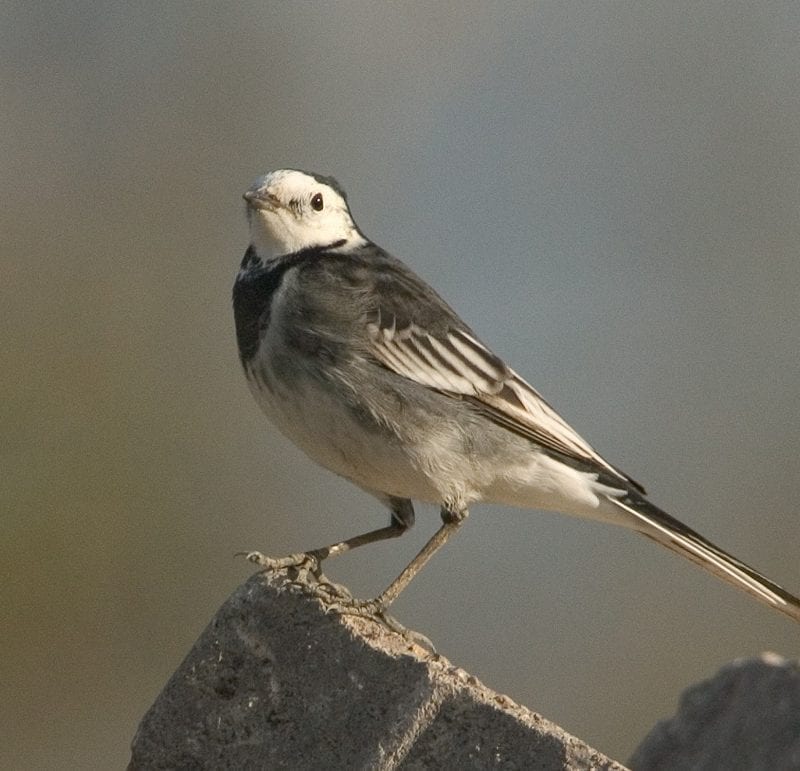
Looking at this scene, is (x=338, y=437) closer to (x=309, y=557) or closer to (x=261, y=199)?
(x=309, y=557)

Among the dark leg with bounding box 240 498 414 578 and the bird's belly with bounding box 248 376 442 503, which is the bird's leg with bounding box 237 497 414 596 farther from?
the bird's belly with bounding box 248 376 442 503

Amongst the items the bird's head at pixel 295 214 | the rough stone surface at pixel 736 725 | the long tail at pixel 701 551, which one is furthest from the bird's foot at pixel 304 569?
the bird's head at pixel 295 214

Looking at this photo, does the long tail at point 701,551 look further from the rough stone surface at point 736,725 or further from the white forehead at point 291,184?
the white forehead at point 291,184

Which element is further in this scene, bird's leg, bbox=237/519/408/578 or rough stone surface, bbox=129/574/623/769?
bird's leg, bbox=237/519/408/578

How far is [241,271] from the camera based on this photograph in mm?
8578

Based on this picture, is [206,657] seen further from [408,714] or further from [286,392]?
[286,392]

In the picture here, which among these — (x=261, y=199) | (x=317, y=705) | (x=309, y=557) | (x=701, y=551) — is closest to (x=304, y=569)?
(x=309, y=557)

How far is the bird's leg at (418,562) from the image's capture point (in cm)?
706

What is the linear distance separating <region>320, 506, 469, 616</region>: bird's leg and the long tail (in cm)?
74

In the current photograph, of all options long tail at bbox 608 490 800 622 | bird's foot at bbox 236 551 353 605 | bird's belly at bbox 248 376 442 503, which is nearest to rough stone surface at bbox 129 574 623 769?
bird's foot at bbox 236 551 353 605

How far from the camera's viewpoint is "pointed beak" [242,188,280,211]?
8.61 meters

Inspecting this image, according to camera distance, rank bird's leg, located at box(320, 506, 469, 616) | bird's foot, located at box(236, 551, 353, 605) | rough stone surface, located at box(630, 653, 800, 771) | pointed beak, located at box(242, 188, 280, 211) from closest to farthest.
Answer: rough stone surface, located at box(630, 653, 800, 771)
bird's foot, located at box(236, 551, 353, 605)
bird's leg, located at box(320, 506, 469, 616)
pointed beak, located at box(242, 188, 280, 211)

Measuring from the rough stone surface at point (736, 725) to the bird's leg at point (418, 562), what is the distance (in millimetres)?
1074

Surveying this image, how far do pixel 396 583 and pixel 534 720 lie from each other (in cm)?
232
